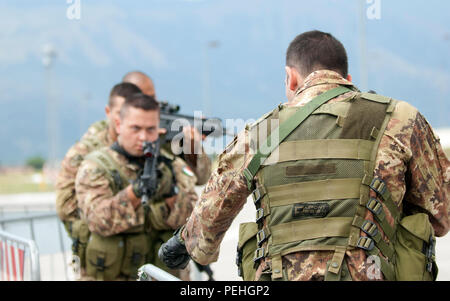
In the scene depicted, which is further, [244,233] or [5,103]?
[5,103]

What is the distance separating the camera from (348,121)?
8.16 feet

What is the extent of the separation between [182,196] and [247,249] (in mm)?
2235

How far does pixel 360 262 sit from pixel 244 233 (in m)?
0.53

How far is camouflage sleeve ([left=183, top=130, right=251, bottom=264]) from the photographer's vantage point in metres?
2.57

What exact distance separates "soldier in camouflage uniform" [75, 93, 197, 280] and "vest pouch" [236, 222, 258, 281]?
1.88m

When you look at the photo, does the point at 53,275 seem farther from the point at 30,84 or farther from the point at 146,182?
the point at 30,84

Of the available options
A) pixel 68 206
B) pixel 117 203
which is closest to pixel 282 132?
pixel 117 203

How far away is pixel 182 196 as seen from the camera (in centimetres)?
487

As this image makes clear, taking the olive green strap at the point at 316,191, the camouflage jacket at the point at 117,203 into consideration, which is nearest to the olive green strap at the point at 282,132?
the olive green strap at the point at 316,191

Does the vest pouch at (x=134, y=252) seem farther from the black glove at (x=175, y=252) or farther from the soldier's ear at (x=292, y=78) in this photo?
the soldier's ear at (x=292, y=78)

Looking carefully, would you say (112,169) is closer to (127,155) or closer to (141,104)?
(127,155)

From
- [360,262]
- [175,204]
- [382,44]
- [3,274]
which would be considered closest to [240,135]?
[360,262]

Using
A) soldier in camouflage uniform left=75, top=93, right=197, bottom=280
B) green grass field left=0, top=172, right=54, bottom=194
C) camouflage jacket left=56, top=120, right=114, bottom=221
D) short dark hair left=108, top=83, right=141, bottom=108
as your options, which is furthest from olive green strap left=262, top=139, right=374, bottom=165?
green grass field left=0, top=172, right=54, bottom=194

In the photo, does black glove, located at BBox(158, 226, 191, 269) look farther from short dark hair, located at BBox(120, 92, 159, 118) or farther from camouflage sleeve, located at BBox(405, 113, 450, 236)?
short dark hair, located at BBox(120, 92, 159, 118)
